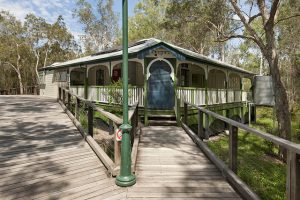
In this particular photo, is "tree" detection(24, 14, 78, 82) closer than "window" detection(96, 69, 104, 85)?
No

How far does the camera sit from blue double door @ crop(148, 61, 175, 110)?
12.3m

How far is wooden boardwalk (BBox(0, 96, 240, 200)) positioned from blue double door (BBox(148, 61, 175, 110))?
423cm

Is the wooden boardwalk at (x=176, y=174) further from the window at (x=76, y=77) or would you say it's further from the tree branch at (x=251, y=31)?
the window at (x=76, y=77)

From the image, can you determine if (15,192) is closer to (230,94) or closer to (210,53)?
(230,94)

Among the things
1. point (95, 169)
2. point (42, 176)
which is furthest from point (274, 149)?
point (42, 176)

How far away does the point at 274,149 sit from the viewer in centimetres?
1511

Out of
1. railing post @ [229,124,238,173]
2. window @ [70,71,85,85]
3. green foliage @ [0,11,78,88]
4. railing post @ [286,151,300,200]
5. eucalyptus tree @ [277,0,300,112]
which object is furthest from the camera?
green foliage @ [0,11,78,88]

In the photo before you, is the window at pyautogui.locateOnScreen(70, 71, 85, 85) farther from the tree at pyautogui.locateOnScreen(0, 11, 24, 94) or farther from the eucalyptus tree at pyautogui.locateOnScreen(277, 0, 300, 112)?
the eucalyptus tree at pyautogui.locateOnScreen(277, 0, 300, 112)

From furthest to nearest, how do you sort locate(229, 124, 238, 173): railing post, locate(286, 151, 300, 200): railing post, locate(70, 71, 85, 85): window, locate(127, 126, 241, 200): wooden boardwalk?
locate(70, 71, 85, 85): window, locate(229, 124, 238, 173): railing post, locate(127, 126, 241, 200): wooden boardwalk, locate(286, 151, 300, 200): railing post

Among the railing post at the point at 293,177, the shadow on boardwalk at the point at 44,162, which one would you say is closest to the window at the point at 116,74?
the shadow on boardwalk at the point at 44,162

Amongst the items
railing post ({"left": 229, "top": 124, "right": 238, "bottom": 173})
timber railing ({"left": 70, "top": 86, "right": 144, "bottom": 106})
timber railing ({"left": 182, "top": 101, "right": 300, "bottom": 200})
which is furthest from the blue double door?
railing post ({"left": 229, "top": 124, "right": 238, "bottom": 173})

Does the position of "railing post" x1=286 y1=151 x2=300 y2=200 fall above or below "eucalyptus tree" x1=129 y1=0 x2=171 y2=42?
below

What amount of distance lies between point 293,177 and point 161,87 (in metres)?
9.56

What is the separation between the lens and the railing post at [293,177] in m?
2.95
